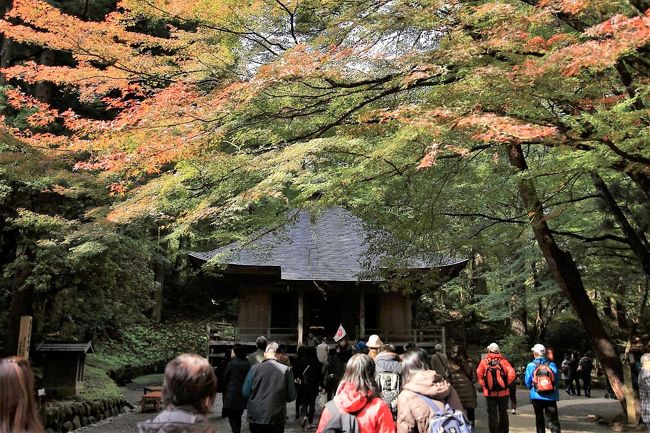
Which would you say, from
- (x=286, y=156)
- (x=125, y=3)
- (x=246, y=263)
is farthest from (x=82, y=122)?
(x=246, y=263)

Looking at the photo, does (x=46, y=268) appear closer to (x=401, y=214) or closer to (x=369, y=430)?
(x=401, y=214)

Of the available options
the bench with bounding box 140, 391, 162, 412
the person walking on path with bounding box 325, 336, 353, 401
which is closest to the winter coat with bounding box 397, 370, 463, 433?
the person walking on path with bounding box 325, 336, 353, 401

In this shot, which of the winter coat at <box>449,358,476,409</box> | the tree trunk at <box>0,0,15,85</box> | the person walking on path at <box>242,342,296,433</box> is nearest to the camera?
the person walking on path at <box>242,342,296,433</box>

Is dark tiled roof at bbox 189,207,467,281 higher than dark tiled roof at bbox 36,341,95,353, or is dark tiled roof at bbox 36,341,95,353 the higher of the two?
dark tiled roof at bbox 189,207,467,281

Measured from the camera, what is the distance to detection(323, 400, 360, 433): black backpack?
2871 millimetres

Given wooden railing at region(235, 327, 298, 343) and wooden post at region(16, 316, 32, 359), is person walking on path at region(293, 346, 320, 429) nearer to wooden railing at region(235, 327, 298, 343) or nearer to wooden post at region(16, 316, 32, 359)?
wooden post at region(16, 316, 32, 359)

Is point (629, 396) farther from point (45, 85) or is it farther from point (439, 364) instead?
point (45, 85)

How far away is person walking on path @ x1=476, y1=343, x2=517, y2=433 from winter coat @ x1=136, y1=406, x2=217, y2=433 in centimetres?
580

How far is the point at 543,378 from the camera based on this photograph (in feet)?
21.9

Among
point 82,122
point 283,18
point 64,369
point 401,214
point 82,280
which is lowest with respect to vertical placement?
point 64,369

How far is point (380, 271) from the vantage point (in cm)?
1102

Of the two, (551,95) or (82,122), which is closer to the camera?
(551,95)

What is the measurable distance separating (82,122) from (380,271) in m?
6.67

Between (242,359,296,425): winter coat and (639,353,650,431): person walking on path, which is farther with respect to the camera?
(639,353,650,431): person walking on path
